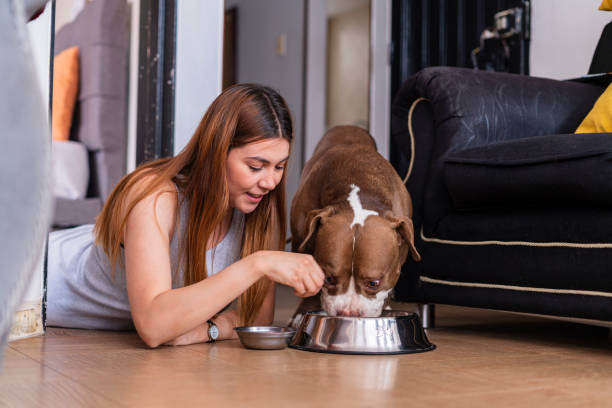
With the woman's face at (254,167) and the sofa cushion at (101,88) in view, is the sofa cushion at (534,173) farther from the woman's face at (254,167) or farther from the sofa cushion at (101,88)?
the sofa cushion at (101,88)

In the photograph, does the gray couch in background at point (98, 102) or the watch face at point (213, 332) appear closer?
the watch face at point (213, 332)

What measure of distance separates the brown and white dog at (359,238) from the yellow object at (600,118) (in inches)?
24.4

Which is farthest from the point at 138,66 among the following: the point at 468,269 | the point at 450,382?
the point at 450,382

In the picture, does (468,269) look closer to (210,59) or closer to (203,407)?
(203,407)

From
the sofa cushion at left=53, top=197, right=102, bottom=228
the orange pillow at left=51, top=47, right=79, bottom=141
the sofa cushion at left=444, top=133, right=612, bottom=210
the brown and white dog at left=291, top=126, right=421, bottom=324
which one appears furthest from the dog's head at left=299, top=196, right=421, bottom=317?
the orange pillow at left=51, top=47, right=79, bottom=141

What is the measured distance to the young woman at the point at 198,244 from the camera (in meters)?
1.62

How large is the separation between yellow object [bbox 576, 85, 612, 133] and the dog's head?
626mm

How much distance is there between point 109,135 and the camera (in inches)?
147

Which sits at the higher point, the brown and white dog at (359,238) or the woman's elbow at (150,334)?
the brown and white dog at (359,238)

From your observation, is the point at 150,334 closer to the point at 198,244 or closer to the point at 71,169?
the point at 198,244

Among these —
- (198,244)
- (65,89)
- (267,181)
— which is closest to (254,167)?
(267,181)

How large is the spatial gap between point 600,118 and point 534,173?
460 millimetres

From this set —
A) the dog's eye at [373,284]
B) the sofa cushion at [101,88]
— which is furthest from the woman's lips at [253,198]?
the sofa cushion at [101,88]

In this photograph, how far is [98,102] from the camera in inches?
150
